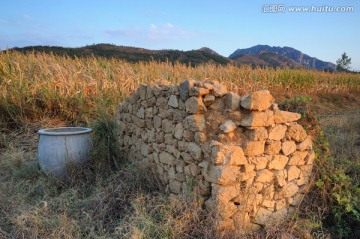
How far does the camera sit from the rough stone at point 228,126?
136 inches

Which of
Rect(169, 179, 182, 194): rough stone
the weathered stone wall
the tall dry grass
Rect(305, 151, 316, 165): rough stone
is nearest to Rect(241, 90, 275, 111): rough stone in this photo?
the weathered stone wall

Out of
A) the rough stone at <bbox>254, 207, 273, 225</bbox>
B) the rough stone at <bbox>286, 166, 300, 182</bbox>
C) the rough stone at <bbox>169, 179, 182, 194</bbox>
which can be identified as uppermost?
the rough stone at <bbox>286, 166, 300, 182</bbox>

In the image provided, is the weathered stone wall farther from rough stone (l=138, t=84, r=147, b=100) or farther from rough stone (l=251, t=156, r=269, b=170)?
rough stone (l=138, t=84, r=147, b=100)

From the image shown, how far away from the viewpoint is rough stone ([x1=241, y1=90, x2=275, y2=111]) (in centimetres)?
344

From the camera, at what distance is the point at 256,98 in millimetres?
3457

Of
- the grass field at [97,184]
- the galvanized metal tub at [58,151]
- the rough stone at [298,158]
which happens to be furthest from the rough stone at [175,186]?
the galvanized metal tub at [58,151]

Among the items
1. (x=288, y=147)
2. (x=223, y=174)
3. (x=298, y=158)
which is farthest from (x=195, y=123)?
(x=298, y=158)

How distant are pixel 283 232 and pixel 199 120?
4.88ft

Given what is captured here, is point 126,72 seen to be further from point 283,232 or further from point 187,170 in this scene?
point 283,232

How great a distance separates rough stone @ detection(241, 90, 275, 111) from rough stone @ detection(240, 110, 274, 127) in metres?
0.07

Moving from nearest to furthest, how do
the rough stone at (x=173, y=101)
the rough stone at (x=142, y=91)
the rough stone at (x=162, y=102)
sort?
the rough stone at (x=173, y=101), the rough stone at (x=162, y=102), the rough stone at (x=142, y=91)

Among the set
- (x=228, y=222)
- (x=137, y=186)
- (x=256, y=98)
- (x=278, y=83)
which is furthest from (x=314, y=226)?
(x=278, y=83)

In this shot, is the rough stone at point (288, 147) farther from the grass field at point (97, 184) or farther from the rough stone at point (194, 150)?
the rough stone at point (194, 150)

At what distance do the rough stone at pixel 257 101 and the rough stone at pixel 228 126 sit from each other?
228 mm
